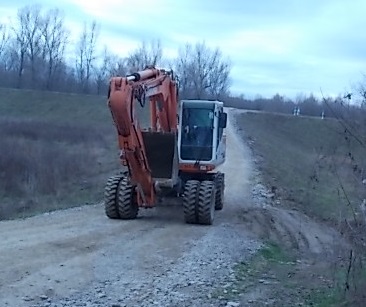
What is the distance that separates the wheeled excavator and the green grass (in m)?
2.59

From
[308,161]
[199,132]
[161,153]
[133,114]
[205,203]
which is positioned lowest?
[308,161]

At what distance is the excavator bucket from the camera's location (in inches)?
718

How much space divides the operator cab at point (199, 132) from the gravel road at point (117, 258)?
1.58 metres

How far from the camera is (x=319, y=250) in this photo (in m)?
17.3

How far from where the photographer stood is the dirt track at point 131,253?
1152 centimetres

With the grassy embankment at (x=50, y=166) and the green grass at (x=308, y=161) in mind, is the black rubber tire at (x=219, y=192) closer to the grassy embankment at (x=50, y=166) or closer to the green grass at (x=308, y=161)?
the green grass at (x=308, y=161)

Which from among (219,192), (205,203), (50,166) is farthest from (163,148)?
(50,166)

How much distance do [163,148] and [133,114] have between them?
6.49 feet

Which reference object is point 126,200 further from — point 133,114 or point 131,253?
point 131,253

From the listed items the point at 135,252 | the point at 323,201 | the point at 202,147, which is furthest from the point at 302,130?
the point at 135,252

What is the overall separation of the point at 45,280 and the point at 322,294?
4.28 m

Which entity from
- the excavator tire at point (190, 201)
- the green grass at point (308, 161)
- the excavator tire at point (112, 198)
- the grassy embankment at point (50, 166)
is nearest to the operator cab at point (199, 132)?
the excavator tire at point (190, 201)

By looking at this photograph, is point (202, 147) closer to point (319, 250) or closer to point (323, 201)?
point (319, 250)

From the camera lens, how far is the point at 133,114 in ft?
54.4
